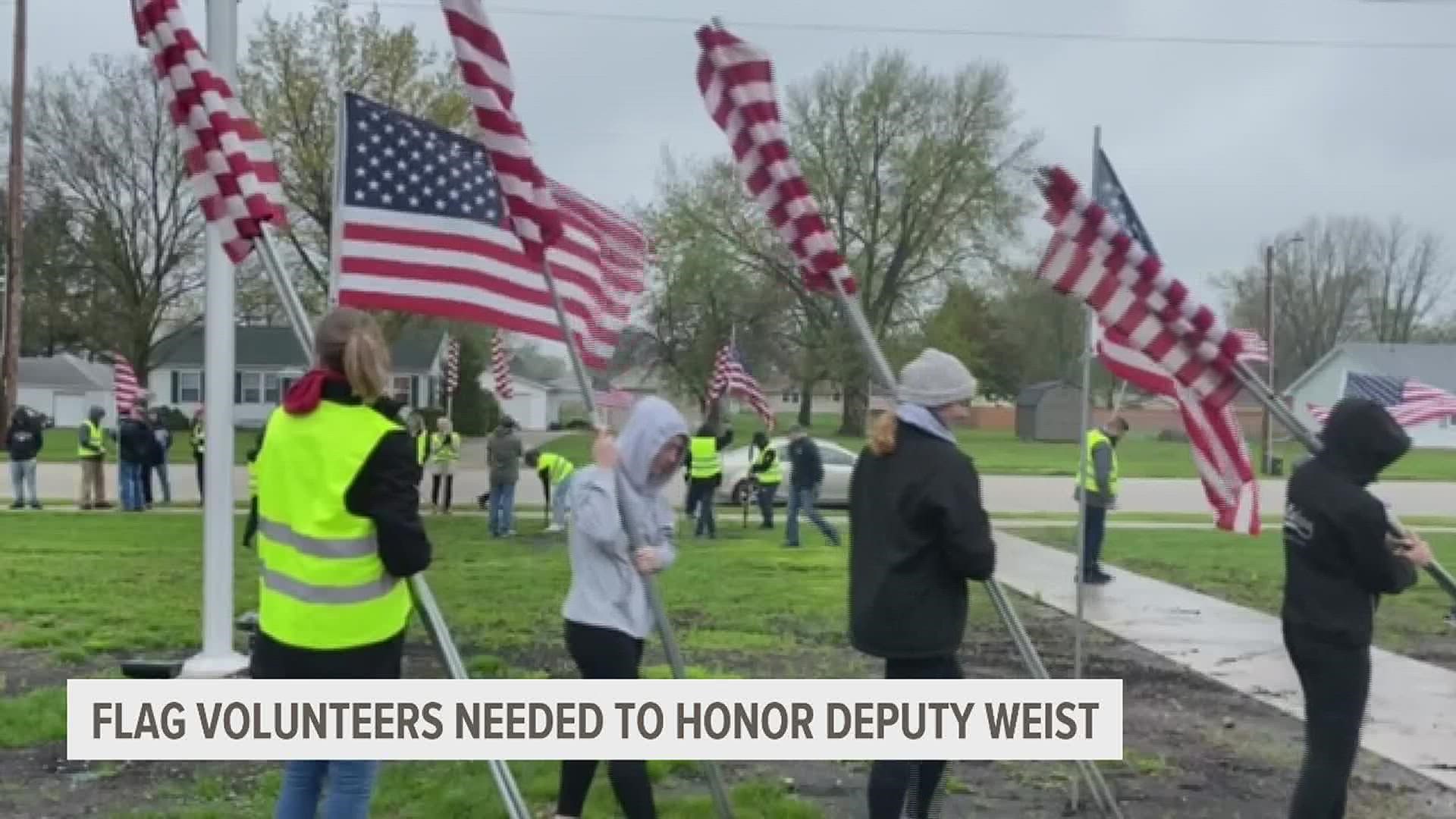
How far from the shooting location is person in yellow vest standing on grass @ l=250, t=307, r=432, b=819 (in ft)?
12.5

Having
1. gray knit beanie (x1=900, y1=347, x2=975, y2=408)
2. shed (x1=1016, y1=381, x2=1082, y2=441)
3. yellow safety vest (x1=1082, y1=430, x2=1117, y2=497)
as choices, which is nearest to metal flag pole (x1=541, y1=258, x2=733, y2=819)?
gray knit beanie (x1=900, y1=347, x2=975, y2=408)

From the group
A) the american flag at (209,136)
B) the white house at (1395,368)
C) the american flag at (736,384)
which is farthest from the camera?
the white house at (1395,368)

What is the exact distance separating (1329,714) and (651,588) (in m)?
2.40

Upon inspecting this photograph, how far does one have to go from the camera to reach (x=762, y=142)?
5262mm

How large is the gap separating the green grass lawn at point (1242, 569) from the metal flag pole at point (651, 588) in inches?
200

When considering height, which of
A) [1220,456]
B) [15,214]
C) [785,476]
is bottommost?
[785,476]

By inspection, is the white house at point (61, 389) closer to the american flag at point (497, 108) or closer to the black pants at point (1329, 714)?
the american flag at point (497, 108)

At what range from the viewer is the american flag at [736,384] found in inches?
760

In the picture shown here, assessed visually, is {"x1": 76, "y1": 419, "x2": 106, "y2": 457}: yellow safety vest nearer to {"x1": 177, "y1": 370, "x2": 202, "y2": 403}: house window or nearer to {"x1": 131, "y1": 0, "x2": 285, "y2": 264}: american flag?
{"x1": 131, "y1": 0, "x2": 285, "y2": 264}: american flag

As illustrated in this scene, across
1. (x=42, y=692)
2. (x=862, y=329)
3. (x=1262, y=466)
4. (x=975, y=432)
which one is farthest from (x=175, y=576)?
(x=975, y=432)

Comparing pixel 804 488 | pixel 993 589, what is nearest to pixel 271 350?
pixel 804 488

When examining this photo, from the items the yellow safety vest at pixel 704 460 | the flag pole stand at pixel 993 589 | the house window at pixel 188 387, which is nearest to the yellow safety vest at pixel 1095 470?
the yellow safety vest at pixel 704 460

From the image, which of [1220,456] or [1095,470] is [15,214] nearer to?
[1095,470]
